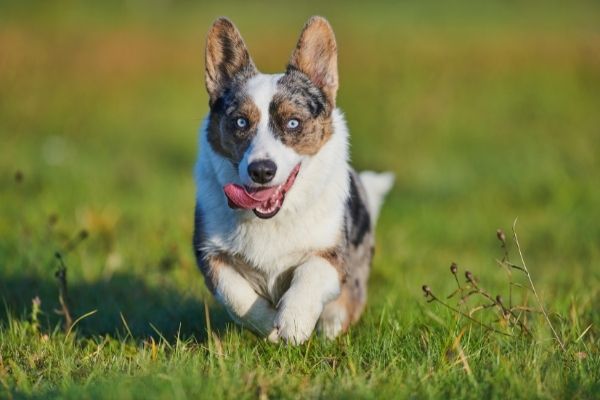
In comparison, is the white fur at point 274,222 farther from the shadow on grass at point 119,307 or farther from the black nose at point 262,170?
the shadow on grass at point 119,307

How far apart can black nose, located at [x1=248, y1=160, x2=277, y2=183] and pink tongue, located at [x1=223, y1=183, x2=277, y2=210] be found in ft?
0.45

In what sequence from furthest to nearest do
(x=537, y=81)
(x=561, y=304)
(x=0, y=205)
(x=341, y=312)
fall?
(x=537, y=81) → (x=0, y=205) → (x=561, y=304) → (x=341, y=312)

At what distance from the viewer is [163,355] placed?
379 cm

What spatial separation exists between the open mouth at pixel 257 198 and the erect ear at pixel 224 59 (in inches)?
28.5

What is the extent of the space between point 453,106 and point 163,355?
28.7 ft

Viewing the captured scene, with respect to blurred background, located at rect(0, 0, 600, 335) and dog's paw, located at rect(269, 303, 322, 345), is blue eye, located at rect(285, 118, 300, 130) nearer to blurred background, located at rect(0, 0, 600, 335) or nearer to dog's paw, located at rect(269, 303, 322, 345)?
dog's paw, located at rect(269, 303, 322, 345)

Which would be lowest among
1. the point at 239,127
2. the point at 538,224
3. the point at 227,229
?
the point at 538,224

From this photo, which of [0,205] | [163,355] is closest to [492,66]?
[0,205]

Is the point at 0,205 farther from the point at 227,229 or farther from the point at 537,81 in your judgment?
the point at 537,81

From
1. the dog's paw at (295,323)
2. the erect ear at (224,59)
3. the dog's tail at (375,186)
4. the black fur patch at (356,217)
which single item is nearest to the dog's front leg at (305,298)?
the dog's paw at (295,323)

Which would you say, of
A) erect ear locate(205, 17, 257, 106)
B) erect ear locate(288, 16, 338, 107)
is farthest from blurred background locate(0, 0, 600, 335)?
erect ear locate(288, 16, 338, 107)

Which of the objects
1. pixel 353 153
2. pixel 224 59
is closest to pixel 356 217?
pixel 224 59

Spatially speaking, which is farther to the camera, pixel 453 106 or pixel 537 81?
pixel 537 81

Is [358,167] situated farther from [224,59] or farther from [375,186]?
[224,59]
